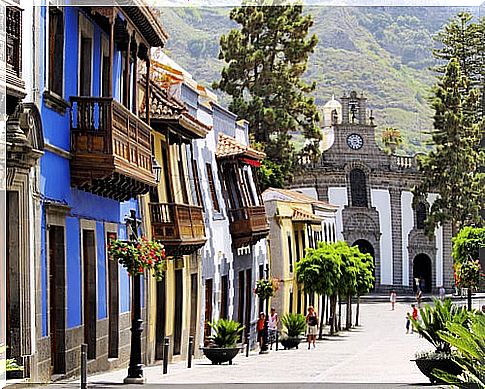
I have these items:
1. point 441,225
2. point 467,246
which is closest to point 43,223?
point 467,246

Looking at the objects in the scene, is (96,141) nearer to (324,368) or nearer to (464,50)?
(324,368)

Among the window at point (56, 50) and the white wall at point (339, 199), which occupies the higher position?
the window at point (56, 50)

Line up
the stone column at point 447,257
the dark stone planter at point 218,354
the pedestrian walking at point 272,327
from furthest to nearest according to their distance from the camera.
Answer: the stone column at point 447,257 < the pedestrian walking at point 272,327 < the dark stone planter at point 218,354

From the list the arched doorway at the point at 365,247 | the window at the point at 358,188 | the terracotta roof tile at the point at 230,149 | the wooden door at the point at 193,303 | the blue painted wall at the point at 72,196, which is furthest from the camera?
the window at the point at 358,188

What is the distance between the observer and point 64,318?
941 cm

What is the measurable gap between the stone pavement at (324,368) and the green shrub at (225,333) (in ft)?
0.79

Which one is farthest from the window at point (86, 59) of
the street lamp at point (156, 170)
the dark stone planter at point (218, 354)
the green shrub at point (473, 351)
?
the green shrub at point (473, 351)

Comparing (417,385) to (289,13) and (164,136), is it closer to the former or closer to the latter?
(164,136)

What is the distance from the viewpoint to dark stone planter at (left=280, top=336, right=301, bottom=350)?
17.2 m

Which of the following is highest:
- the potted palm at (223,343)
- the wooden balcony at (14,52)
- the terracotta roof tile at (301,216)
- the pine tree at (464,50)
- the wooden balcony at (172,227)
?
the pine tree at (464,50)

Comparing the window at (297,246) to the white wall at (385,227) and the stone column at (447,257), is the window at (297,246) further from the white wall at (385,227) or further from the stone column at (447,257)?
the stone column at (447,257)

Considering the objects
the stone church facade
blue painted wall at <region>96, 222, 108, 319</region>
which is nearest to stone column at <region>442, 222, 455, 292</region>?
the stone church facade

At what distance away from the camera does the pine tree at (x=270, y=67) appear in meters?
15.9

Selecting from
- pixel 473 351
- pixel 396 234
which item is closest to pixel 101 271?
pixel 473 351
